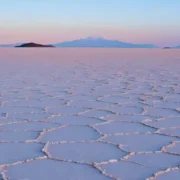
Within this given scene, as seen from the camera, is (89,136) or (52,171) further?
(89,136)

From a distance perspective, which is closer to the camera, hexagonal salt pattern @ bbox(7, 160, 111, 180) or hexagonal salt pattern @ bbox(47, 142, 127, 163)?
hexagonal salt pattern @ bbox(7, 160, 111, 180)

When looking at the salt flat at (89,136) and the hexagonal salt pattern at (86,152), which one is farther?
the hexagonal salt pattern at (86,152)

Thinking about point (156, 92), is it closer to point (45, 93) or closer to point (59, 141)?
point (45, 93)

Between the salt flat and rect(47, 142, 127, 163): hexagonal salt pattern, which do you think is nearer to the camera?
the salt flat

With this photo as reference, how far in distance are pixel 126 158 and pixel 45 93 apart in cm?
183

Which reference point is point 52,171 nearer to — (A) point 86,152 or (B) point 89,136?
(A) point 86,152

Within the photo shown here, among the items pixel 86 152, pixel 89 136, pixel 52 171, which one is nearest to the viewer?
pixel 52 171

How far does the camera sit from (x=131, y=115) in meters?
2.38

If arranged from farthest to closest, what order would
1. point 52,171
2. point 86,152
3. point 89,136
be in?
1. point 89,136
2. point 86,152
3. point 52,171

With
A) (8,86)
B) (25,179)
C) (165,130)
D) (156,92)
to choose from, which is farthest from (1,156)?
(8,86)

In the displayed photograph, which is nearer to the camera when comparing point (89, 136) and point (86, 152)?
point (86, 152)

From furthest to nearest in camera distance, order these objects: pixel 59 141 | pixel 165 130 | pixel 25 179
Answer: pixel 165 130 → pixel 59 141 → pixel 25 179

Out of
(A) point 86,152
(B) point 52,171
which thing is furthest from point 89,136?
(B) point 52,171

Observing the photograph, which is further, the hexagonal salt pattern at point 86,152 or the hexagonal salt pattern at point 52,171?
the hexagonal salt pattern at point 86,152
